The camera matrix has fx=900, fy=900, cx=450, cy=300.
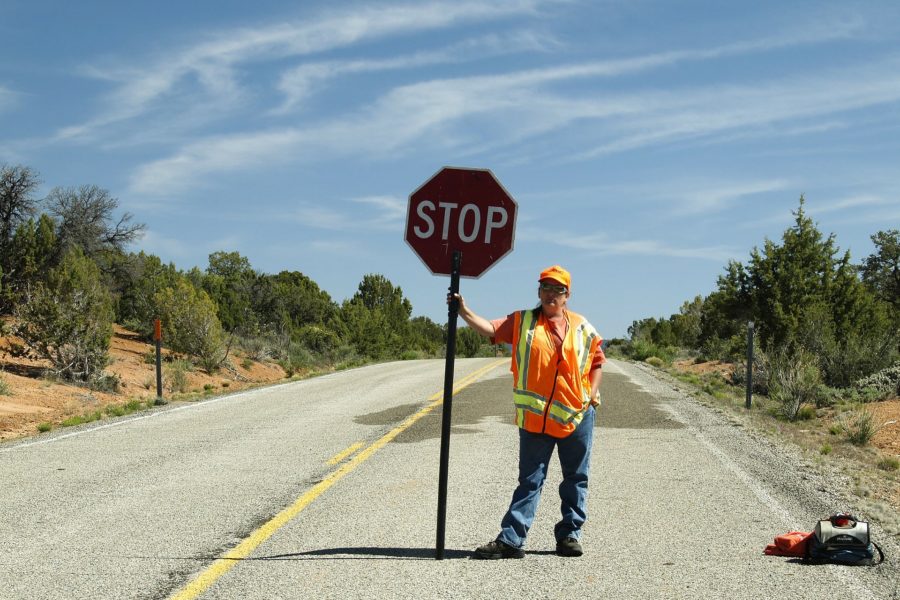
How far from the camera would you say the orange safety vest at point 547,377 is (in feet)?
18.8

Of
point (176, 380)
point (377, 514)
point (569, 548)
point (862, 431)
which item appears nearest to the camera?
point (569, 548)

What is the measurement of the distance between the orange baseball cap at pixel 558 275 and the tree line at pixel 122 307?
784 inches

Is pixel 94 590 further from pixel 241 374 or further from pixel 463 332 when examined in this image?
pixel 463 332

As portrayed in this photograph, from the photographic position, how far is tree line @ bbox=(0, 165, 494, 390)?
23.4 m

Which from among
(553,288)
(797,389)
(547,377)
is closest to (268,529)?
(547,377)

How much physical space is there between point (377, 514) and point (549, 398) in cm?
214

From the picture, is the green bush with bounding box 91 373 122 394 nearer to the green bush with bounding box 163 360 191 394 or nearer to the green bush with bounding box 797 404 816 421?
the green bush with bounding box 163 360 191 394

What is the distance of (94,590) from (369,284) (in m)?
70.1

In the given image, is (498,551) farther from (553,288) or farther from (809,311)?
(809,311)

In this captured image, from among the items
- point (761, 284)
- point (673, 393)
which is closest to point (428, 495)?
point (673, 393)

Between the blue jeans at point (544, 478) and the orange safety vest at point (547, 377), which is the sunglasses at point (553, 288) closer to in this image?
the orange safety vest at point (547, 377)

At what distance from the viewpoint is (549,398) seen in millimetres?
5719

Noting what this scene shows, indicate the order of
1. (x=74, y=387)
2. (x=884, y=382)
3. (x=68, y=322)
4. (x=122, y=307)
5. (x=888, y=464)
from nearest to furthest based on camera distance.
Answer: (x=888, y=464), (x=884, y=382), (x=74, y=387), (x=68, y=322), (x=122, y=307)

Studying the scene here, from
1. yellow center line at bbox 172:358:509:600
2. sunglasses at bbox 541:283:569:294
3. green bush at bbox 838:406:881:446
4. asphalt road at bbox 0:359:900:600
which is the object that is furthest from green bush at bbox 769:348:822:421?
sunglasses at bbox 541:283:569:294
